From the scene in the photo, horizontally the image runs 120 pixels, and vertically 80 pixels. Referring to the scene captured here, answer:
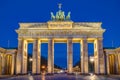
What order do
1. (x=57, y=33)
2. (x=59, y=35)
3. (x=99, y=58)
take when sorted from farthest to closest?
(x=57, y=33) < (x=59, y=35) < (x=99, y=58)

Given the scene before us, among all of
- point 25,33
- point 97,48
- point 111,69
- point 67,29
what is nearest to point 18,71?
point 25,33

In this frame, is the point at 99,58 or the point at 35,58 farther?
the point at 35,58

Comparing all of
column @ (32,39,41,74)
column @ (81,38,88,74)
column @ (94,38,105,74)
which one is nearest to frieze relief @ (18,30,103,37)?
column @ (81,38,88,74)

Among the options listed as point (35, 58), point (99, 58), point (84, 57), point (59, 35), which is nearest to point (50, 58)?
point (35, 58)

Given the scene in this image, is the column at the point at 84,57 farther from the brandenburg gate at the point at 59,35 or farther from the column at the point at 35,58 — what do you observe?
the column at the point at 35,58

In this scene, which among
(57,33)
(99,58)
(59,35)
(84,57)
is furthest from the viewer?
(57,33)

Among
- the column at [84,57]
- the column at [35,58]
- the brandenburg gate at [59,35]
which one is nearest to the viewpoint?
the column at [84,57]

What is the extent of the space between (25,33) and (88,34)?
804 inches

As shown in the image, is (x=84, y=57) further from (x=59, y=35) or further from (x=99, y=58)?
(x=59, y=35)

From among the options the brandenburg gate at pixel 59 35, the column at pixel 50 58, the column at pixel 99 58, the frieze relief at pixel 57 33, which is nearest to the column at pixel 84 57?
the brandenburg gate at pixel 59 35

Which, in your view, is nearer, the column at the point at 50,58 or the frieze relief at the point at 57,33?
the column at the point at 50,58

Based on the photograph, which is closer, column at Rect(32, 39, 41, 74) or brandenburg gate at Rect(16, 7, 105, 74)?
column at Rect(32, 39, 41, 74)

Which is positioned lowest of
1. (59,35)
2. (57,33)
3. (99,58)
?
(99,58)

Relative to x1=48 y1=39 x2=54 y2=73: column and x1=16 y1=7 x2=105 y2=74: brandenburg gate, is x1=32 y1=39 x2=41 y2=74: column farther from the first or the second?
x1=48 y1=39 x2=54 y2=73: column
